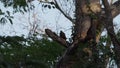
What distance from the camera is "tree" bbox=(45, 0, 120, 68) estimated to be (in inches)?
241

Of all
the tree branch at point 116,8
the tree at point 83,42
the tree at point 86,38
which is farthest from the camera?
the tree branch at point 116,8

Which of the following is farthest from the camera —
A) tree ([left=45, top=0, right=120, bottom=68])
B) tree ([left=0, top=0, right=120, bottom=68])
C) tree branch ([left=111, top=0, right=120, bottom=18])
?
tree branch ([left=111, top=0, right=120, bottom=18])

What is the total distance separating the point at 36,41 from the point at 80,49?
9.79 ft

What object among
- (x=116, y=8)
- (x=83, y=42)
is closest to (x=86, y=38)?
(x=83, y=42)

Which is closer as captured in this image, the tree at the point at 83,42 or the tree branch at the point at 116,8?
the tree at the point at 83,42

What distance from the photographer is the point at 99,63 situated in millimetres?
6047

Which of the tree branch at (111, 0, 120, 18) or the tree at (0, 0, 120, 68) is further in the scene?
the tree branch at (111, 0, 120, 18)

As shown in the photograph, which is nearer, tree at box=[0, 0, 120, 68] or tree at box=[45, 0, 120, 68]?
tree at box=[0, 0, 120, 68]

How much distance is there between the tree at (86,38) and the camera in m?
6.13

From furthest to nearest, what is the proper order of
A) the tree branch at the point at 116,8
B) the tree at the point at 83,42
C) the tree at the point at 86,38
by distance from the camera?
A: the tree branch at the point at 116,8, the tree at the point at 86,38, the tree at the point at 83,42

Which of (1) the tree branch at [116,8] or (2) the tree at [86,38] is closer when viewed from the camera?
(2) the tree at [86,38]

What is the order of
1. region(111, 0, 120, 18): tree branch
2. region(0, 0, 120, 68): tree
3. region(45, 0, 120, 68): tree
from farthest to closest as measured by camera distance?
region(111, 0, 120, 18): tree branch, region(45, 0, 120, 68): tree, region(0, 0, 120, 68): tree

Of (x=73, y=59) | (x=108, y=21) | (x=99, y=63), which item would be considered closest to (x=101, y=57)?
(x=99, y=63)

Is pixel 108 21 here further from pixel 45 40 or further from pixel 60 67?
pixel 45 40
